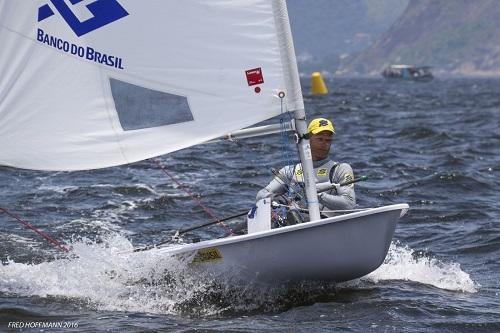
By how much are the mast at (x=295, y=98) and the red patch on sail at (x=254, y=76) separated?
20 cm

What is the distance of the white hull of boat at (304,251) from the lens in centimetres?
775

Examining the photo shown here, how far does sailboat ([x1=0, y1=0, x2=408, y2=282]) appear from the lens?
776 cm

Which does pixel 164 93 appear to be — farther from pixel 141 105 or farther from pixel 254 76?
pixel 254 76

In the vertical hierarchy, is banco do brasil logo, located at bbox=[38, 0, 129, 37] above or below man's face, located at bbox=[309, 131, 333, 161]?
above

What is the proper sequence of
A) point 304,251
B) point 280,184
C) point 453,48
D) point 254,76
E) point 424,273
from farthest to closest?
point 453,48 < point 424,273 < point 280,184 < point 304,251 < point 254,76

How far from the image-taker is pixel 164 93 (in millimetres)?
7926

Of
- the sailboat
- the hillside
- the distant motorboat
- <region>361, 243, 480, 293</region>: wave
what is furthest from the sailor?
the hillside

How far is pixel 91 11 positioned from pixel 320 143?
2.28 meters

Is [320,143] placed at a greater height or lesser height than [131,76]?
lesser

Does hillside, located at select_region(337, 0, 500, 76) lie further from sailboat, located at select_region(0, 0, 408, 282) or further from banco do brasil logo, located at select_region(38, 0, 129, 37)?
banco do brasil logo, located at select_region(38, 0, 129, 37)

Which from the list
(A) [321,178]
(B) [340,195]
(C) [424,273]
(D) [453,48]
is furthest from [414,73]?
(B) [340,195]

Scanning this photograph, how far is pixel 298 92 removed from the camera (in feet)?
25.7

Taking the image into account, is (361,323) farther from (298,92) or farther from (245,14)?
(245,14)

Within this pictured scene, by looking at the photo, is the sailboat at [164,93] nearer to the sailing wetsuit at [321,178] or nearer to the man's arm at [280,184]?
the sailing wetsuit at [321,178]
